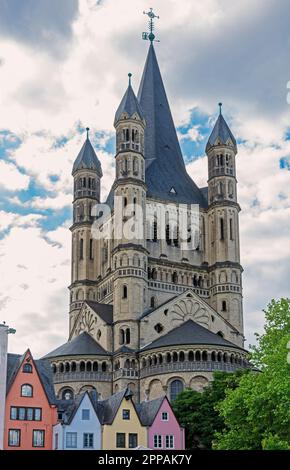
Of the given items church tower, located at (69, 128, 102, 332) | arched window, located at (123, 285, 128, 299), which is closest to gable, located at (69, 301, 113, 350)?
arched window, located at (123, 285, 128, 299)

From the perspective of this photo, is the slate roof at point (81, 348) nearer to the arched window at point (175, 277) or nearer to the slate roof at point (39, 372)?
the arched window at point (175, 277)

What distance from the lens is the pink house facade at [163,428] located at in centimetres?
6200

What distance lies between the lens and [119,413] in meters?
61.3

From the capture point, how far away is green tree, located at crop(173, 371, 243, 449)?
67.7 m

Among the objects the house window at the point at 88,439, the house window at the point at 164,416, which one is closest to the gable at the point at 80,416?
the house window at the point at 88,439

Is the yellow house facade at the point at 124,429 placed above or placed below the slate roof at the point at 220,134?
below

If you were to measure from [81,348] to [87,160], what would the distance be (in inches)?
1149

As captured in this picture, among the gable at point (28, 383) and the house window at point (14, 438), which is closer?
the house window at point (14, 438)

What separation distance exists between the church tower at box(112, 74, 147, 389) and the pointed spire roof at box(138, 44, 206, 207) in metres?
5.70

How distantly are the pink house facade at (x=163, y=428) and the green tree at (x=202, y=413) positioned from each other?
4178 millimetres

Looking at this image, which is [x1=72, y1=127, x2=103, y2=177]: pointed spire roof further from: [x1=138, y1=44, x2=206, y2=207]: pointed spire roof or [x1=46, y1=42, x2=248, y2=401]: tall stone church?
[x1=138, y1=44, x2=206, y2=207]: pointed spire roof

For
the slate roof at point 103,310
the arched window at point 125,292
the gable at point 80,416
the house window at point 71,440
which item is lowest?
the house window at point 71,440

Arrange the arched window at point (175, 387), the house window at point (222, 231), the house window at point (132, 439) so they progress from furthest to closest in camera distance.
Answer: the house window at point (222, 231) < the arched window at point (175, 387) < the house window at point (132, 439)
